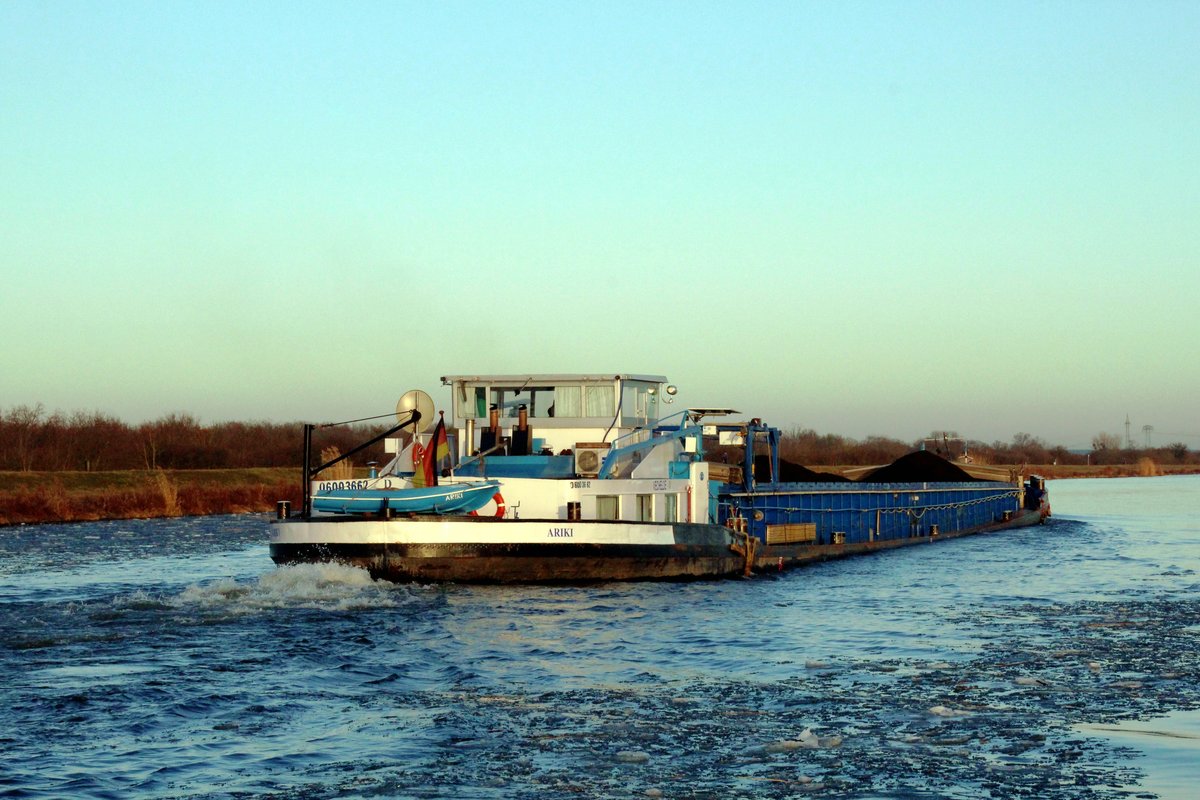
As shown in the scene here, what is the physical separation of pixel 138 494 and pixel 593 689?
161ft

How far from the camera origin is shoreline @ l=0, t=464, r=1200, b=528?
53.1 meters

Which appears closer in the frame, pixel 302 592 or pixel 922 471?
pixel 302 592

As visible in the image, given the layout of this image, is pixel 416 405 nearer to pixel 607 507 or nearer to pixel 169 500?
pixel 607 507

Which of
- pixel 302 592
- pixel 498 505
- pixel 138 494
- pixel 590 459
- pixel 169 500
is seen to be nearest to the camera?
pixel 302 592

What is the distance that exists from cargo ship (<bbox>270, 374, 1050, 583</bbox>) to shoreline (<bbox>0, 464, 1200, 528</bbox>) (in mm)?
28745

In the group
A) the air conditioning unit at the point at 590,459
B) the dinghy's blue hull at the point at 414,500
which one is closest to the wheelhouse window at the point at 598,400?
the air conditioning unit at the point at 590,459

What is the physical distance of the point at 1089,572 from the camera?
3194 cm

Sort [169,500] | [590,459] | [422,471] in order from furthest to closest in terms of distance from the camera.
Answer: [169,500], [590,459], [422,471]

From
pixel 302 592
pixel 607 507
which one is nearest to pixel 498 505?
pixel 607 507

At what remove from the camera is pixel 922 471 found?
6178 cm

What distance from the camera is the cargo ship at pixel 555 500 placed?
24.2 metres

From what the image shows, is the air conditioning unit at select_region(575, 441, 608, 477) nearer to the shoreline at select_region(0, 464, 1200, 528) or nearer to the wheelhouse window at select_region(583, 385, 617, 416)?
the wheelhouse window at select_region(583, 385, 617, 416)

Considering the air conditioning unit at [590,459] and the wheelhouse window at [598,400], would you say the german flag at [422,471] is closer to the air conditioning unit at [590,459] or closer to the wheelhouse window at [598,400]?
the air conditioning unit at [590,459]

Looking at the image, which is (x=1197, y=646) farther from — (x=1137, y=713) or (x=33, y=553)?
(x=33, y=553)
